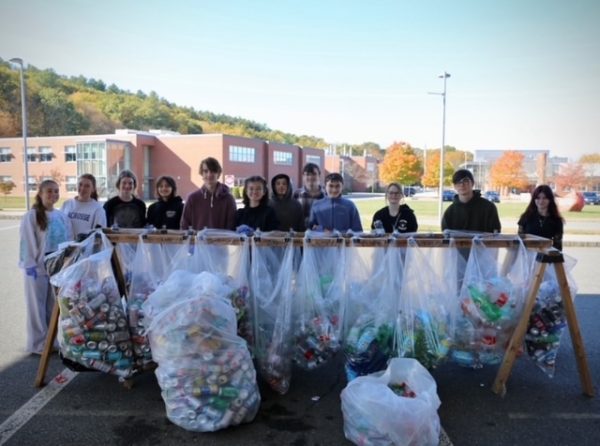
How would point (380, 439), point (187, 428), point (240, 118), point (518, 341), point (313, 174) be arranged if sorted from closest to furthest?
point (380, 439) < point (187, 428) < point (518, 341) < point (313, 174) < point (240, 118)

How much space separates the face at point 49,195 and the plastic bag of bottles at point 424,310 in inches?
116

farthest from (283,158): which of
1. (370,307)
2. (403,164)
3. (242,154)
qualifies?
(370,307)

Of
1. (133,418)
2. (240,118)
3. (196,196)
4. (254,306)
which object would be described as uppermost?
(240,118)

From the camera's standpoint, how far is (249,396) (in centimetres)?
268

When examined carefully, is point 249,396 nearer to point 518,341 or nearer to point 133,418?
point 133,418

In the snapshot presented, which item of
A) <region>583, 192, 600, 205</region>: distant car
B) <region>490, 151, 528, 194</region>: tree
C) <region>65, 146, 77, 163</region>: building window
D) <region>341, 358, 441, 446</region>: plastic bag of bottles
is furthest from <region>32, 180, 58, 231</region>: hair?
<region>490, 151, 528, 194</region>: tree

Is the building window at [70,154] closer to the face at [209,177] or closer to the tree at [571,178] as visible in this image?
the face at [209,177]

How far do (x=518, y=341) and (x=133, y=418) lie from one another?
256cm

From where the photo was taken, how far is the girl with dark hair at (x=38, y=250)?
376 centimetres

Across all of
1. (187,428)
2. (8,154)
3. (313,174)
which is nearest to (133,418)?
(187,428)

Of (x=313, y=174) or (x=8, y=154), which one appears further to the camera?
(x=8, y=154)

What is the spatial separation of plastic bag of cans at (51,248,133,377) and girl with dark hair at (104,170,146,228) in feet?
4.77

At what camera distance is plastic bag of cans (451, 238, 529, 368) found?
10.1 feet

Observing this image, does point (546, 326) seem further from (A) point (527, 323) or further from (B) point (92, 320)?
(B) point (92, 320)
